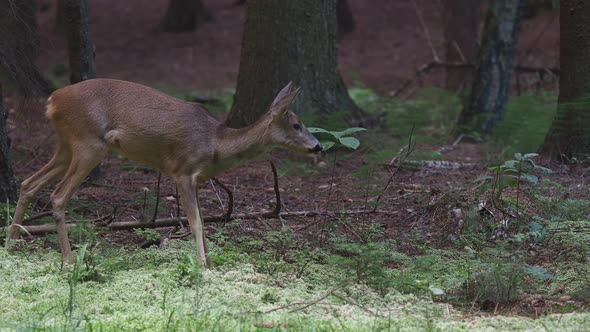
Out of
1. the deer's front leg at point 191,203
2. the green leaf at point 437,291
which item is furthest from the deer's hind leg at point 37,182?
the green leaf at point 437,291

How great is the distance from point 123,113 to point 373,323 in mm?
2661

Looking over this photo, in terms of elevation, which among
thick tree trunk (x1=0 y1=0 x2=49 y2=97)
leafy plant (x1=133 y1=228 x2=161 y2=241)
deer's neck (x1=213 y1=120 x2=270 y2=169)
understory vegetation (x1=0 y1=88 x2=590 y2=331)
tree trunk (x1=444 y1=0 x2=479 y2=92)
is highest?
thick tree trunk (x1=0 y1=0 x2=49 y2=97)

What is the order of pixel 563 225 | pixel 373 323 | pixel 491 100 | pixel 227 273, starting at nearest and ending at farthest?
1. pixel 373 323
2. pixel 227 273
3. pixel 563 225
4. pixel 491 100

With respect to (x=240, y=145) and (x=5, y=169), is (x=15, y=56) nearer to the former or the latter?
(x=5, y=169)

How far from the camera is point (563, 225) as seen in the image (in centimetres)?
674

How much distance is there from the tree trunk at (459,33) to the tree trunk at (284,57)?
22.6 ft

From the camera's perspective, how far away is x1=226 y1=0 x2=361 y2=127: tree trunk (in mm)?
10148

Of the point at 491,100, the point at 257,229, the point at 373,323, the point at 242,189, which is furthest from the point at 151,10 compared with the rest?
the point at 373,323

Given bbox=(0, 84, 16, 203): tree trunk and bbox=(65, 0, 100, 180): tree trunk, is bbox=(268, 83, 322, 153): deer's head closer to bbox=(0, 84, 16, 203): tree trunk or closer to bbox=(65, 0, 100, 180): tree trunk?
bbox=(0, 84, 16, 203): tree trunk

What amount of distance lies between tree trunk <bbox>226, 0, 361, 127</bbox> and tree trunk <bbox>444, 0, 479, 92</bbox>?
688 cm

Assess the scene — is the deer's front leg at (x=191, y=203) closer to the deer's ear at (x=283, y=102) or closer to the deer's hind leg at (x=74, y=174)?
the deer's hind leg at (x=74, y=174)

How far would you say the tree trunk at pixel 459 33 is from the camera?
17.0m

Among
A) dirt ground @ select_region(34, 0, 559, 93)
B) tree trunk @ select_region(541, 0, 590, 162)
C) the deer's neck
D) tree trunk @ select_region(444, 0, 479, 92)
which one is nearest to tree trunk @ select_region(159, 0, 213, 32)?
dirt ground @ select_region(34, 0, 559, 93)

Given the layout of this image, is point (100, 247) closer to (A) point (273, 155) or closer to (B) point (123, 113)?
(B) point (123, 113)
